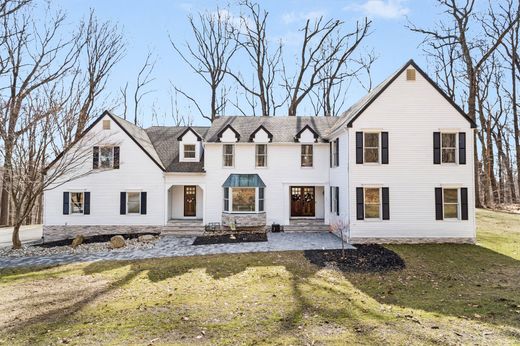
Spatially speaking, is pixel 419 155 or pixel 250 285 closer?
pixel 250 285

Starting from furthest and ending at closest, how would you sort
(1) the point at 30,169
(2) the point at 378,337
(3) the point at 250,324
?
1. (1) the point at 30,169
2. (3) the point at 250,324
3. (2) the point at 378,337

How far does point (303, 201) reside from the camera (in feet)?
72.9

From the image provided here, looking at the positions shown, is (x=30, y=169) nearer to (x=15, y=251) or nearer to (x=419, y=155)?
(x=15, y=251)

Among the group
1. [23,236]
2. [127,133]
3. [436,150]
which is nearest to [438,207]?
[436,150]

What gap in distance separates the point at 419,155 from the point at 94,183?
1964 centimetres

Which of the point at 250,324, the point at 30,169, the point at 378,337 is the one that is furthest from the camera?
the point at 30,169

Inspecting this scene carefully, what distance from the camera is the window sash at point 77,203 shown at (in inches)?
796

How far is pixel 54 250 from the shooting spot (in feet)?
54.5

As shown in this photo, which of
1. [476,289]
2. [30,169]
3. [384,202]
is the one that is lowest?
[476,289]

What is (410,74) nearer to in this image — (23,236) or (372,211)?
(372,211)

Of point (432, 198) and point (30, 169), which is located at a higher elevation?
point (30, 169)

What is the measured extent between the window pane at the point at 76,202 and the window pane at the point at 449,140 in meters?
22.0

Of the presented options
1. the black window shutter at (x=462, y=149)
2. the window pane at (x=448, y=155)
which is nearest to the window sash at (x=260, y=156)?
the window pane at (x=448, y=155)

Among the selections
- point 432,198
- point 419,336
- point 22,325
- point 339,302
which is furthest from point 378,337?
point 432,198
